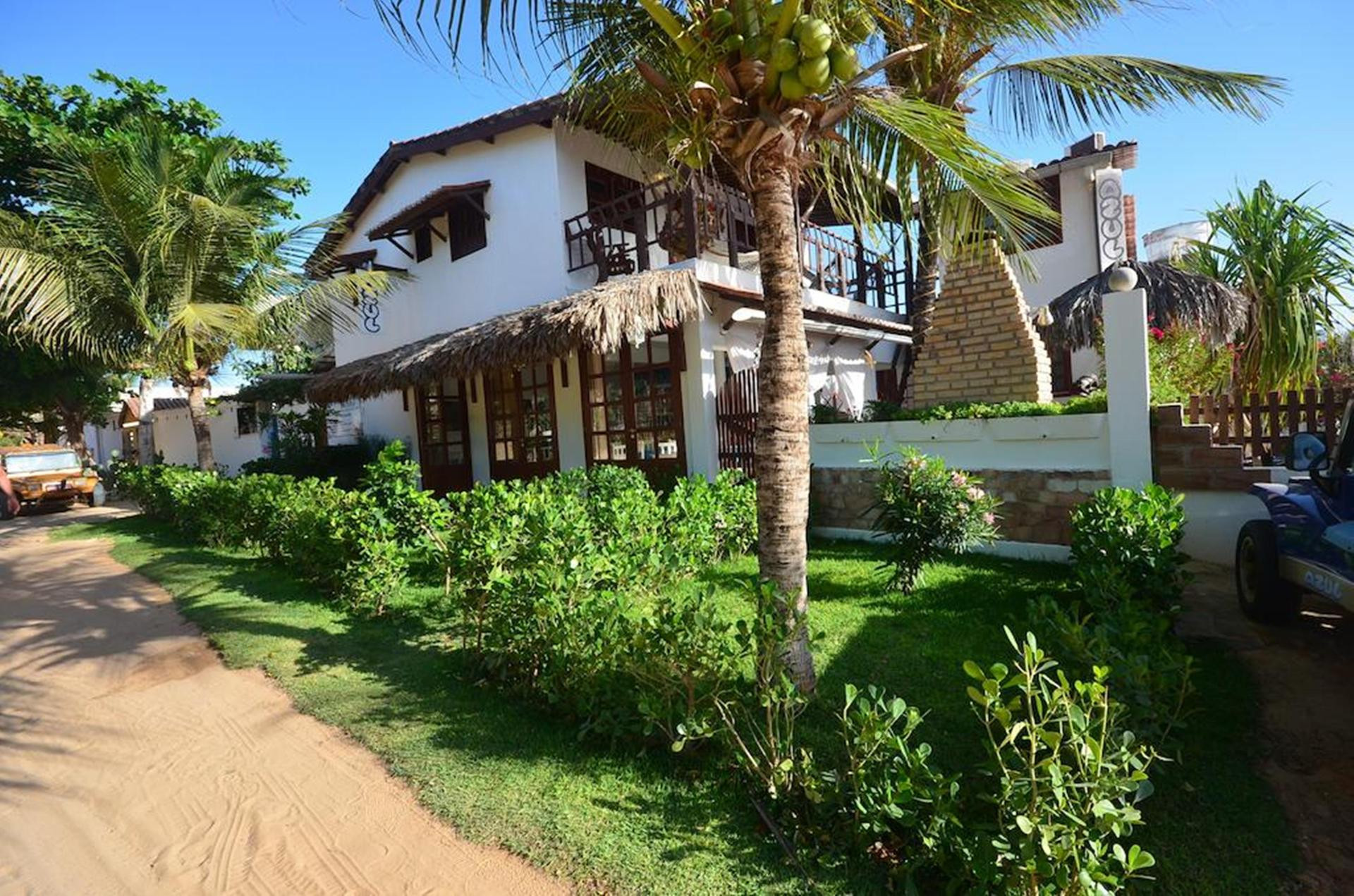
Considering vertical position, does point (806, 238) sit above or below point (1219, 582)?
above

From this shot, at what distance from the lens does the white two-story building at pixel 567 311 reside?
8.45 metres

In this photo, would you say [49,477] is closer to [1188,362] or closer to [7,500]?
[7,500]

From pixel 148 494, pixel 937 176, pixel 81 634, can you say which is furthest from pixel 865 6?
pixel 148 494

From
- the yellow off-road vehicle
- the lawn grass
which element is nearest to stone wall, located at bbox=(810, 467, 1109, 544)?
the lawn grass

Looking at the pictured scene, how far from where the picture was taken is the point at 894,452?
23.8 ft

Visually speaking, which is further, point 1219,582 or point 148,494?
point 148,494

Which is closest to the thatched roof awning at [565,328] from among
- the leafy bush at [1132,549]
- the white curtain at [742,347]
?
the white curtain at [742,347]

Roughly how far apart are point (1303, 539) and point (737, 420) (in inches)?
219

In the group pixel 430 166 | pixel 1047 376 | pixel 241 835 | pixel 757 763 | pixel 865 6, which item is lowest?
pixel 241 835

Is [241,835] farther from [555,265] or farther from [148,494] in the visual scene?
[148,494]

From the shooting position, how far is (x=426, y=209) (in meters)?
11.4

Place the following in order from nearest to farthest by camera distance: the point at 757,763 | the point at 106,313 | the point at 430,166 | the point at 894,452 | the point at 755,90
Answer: the point at 757,763 → the point at 755,90 → the point at 894,452 → the point at 106,313 → the point at 430,166

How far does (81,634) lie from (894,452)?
25.6 feet

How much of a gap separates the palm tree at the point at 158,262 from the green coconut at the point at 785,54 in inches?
371
